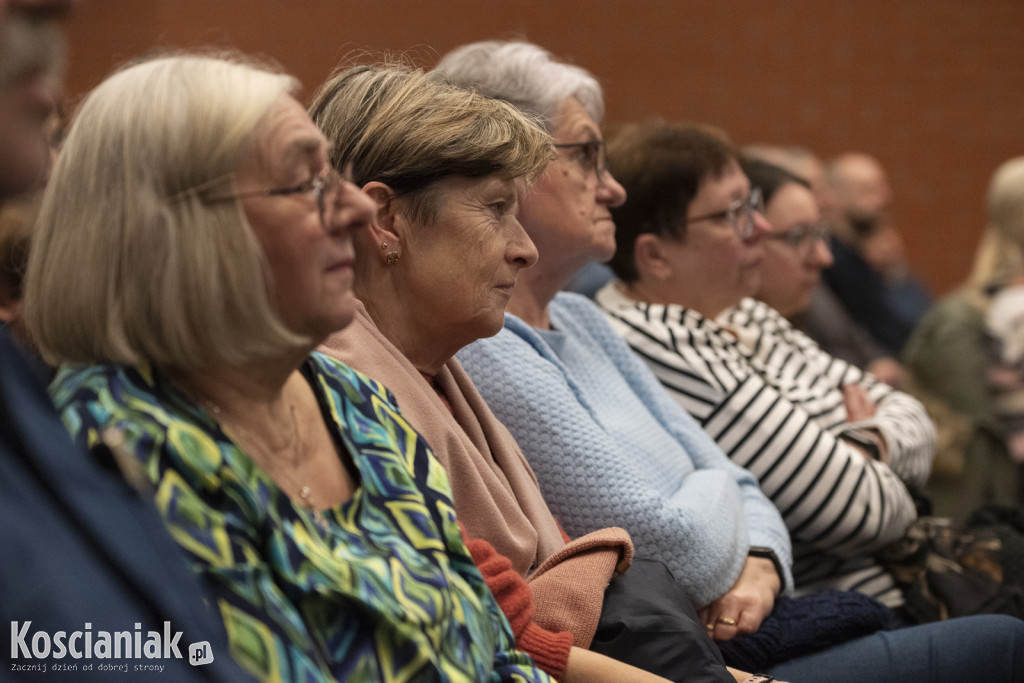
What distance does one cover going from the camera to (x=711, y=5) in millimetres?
6395

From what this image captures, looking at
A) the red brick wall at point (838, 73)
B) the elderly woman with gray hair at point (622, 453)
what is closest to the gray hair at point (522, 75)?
the elderly woman with gray hair at point (622, 453)

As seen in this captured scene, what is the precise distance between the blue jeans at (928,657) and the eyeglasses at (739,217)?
1090 millimetres

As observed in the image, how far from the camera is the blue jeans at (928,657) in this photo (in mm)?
1951

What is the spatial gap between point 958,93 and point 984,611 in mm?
5263

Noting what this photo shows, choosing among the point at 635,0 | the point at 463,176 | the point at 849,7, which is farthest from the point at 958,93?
the point at 463,176

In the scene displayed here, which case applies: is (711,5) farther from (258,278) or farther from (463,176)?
(258,278)

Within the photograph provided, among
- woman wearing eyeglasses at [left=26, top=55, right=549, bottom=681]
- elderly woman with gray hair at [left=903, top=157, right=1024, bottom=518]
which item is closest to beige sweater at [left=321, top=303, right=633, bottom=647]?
woman wearing eyeglasses at [left=26, top=55, right=549, bottom=681]

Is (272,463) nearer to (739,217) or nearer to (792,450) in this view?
(792,450)

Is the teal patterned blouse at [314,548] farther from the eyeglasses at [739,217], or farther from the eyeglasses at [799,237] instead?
the eyeglasses at [799,237]

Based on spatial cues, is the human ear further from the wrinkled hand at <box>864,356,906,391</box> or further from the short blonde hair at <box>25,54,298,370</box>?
the wrinkled hand at <box>864,356,906,391</box>

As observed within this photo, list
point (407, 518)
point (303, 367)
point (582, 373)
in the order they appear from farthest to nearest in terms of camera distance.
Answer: point (582, 373) < point (303, 367) < point (407, 518)

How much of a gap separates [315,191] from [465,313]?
514mm

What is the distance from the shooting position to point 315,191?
4.01 feet

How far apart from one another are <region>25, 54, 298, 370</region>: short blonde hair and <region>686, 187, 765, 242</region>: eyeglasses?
174cm
